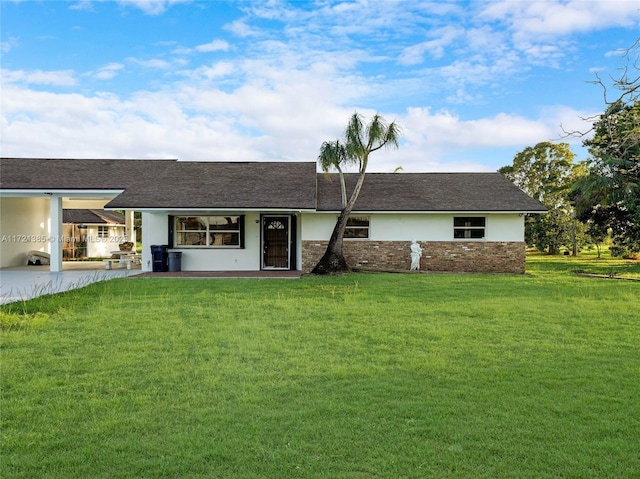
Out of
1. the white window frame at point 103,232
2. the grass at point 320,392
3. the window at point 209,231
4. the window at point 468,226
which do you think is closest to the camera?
the grass at point 320,392

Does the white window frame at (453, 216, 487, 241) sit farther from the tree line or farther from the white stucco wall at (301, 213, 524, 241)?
the tree line

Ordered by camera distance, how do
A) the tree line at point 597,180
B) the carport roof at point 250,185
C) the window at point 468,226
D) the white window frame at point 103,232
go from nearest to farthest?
1. the tree line at point 597,180
2. the carport roof at point 250,185
3. the window at point 468,226
4. the white window frame at point 103,232

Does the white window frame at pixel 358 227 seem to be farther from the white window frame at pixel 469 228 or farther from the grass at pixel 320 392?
the grass at pixel 320 392

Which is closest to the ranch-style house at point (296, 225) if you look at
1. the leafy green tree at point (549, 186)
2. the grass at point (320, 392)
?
the grass at point (320, 392)

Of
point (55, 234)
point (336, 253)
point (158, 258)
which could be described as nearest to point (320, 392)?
point (336, 253)

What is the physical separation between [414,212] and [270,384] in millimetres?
15383

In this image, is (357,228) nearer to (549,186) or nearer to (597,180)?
(597,180)

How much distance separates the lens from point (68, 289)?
14.0 meters

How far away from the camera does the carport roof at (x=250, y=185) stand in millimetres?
19328

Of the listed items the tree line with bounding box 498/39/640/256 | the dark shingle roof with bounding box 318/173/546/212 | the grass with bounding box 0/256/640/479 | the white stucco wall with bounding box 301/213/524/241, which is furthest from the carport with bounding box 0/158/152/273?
the tree line with bounding box 498/39/640/256

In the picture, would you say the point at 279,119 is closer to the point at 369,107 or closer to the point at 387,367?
the point at 369,107

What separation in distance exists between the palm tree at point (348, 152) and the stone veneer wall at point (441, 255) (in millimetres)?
1166

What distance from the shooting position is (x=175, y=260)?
19828mm

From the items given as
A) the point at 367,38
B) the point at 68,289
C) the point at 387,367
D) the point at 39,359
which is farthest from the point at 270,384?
the point at 367,38
